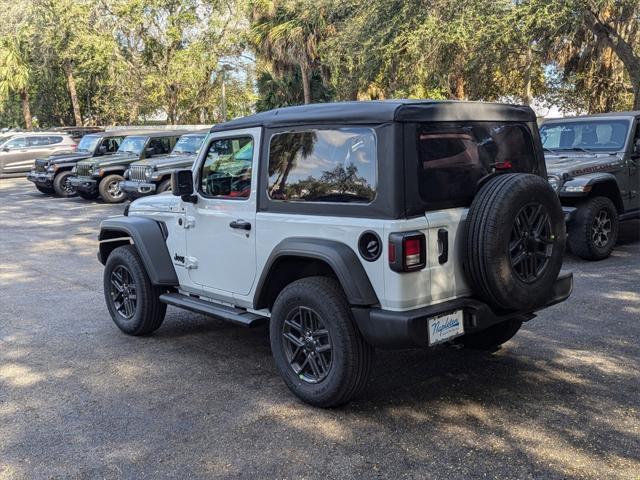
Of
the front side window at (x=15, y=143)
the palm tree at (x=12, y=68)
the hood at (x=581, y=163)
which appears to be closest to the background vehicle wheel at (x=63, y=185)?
the front side window at (x=15, y=143)

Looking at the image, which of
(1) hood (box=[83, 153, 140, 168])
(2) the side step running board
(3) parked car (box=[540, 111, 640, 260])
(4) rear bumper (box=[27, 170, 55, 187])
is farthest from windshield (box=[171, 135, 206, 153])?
(2) the side step running board

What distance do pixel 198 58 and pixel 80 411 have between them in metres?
28.8

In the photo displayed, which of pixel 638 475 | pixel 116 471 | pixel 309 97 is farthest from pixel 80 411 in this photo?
pixel 309 97

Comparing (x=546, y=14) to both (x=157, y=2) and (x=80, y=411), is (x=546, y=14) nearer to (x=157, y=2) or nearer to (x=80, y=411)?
(x=80, y=411)

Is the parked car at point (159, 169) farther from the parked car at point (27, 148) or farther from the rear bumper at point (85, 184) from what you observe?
the parked car at point (27, 148)

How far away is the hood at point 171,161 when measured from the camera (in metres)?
14.8

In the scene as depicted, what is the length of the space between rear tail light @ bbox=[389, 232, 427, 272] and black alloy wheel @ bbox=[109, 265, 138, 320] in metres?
2.96

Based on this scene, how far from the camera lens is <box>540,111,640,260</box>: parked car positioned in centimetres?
852

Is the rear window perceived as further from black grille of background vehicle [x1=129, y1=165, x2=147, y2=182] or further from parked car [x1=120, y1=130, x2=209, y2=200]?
black grille of background vehicle [x1=129, y1=165, x2=147, y2=182]

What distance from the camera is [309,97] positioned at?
25.3 m

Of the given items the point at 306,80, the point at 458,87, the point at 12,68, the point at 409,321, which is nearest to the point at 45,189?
the point at 306,80

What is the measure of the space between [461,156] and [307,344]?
5.10 feet

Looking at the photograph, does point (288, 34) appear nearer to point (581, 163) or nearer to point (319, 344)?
point (581, 163)

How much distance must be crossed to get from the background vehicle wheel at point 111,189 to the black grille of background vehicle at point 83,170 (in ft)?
2.17
